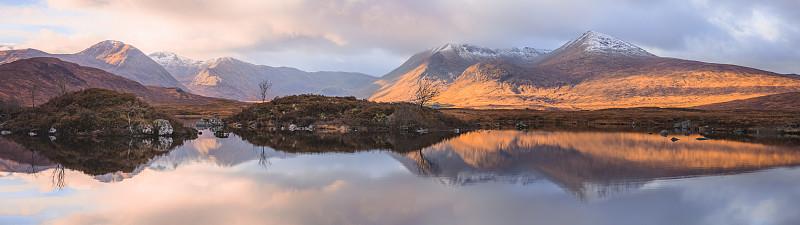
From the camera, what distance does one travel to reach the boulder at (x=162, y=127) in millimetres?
35844

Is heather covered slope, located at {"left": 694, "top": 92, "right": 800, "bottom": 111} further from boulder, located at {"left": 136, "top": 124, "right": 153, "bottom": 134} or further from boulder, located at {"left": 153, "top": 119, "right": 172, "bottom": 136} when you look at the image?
boulder, located at {"left": 136, "top": 124, "right": 153, "bottom": 134}

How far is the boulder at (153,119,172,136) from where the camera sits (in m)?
35.8

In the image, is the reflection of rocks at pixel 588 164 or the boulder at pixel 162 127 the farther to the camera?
the boulder at pixel 162 127

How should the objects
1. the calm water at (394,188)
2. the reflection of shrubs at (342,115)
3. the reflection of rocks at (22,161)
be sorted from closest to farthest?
the calm water at (394,188)
the reflection of rocks at (22,161)
the reflection of shrubs at (342,115)

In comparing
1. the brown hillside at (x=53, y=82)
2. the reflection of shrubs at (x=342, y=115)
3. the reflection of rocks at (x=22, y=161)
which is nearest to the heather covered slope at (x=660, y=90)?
the reflection of shrubs at (x=342, y=115)

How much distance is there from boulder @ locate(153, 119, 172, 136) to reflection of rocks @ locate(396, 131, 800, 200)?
2285 centimetres

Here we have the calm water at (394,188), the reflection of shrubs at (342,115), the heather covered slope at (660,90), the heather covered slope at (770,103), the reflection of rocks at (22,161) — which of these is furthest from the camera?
the heather covered slope at (660,90)

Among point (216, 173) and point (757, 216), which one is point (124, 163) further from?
point (757, 216)

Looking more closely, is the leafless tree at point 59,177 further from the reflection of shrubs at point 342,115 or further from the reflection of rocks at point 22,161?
the reflection of shrubs at point 342,115

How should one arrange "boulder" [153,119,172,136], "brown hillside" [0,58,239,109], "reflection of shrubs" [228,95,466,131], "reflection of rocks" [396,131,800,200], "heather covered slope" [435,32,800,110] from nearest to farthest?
"reflection of rocks" [396,131,800,200]
"boulder" [153,119,172,136]
"reflection of shrubs" [228,95,466,131]
"brown hillside" [0,58,239,109]
"heather covered slope" [435,32,800,110]

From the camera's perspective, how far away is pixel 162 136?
1399 inches

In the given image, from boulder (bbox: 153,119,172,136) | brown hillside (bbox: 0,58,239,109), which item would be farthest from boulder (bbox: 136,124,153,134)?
brown hillside (bbox: 0,58,239,109)

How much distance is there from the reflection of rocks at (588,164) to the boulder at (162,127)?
2285cm

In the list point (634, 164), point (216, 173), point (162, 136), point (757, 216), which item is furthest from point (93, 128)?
point (757, 216)
